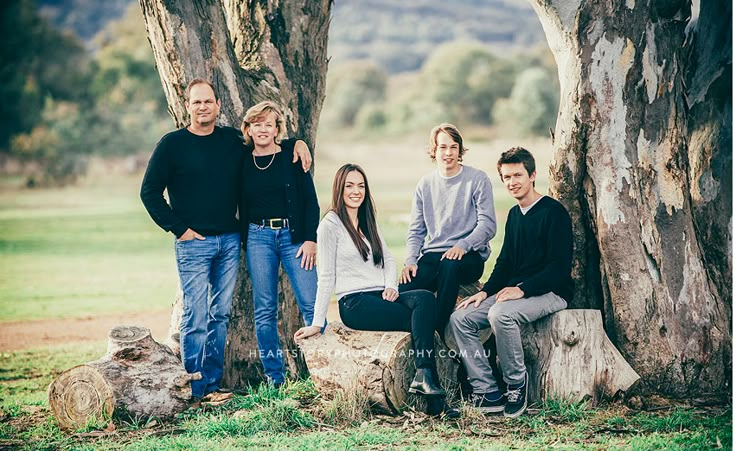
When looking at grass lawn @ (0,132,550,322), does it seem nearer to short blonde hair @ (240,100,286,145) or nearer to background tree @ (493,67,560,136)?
background tree @ (493,67,560,136)

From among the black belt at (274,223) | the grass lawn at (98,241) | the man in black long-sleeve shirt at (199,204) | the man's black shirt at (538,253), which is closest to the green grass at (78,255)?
the grass lawn at (98,241)

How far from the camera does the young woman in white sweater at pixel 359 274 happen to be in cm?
490

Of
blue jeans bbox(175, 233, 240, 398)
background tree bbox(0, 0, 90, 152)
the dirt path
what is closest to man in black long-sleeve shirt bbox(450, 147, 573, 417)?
blue jeans bbox(175, 233, 240, 398)

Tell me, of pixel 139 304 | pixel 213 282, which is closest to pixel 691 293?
pixel 213 282

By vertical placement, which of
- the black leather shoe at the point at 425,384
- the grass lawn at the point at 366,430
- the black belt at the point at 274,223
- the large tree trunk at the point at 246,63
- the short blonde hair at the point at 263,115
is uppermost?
the large tree trunk at the point at 246,63

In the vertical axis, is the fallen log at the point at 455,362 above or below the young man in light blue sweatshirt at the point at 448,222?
below

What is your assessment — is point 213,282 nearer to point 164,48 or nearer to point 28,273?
point 164,48

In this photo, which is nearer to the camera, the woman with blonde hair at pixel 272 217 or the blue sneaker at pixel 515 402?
the blue sneaker at pixel 515 402

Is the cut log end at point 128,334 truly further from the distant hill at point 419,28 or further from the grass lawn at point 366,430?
the distant hill at point 419,28

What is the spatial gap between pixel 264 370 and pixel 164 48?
2235mm

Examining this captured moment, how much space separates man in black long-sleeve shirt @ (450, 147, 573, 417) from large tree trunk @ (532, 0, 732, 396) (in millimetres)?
523

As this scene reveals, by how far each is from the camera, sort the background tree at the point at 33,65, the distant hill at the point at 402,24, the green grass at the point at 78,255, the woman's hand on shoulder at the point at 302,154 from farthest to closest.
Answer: the distant hill at the point at 402,24, the background tree at the point at 33,65, the green grass at the point at 78,255, the woman's hand on shoulder at the point at 302,154

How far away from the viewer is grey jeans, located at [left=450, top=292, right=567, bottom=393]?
4.83m

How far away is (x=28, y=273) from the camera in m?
15.3
